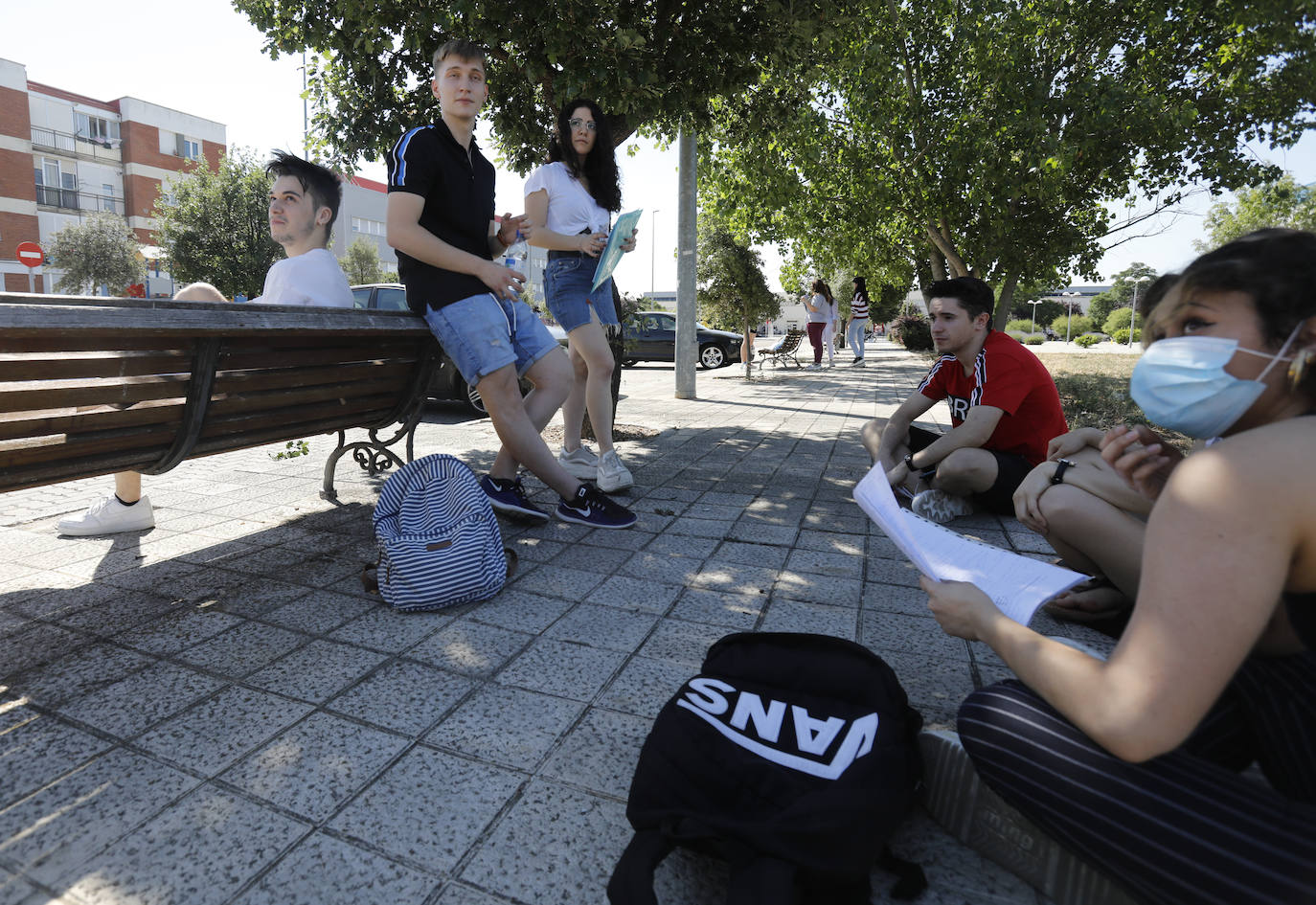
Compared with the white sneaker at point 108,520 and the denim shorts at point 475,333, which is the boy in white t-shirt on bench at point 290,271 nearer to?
the white sneaker at point 108,520

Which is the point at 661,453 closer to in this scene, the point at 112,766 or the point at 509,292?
the point at 509,292

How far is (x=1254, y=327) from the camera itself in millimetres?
1131

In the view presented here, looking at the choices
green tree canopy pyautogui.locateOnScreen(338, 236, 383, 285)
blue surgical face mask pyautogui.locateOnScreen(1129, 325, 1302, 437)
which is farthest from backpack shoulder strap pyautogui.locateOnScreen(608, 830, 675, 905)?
green tree canopy pyautogui.locateOnScreen(338, 236, 383, 285)

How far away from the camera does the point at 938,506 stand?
13.0 ft

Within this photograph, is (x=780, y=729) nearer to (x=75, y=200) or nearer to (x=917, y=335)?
(x=917, y=335)

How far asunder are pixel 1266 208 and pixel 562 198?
16906 millimetres

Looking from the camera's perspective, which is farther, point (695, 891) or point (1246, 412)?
point (695, 891)

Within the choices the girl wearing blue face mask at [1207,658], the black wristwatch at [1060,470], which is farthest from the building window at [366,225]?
Result: the girl wearing blue face mask at [1207,658]

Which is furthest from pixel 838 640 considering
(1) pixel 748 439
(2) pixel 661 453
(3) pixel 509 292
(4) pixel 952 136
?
(4) pixel 952 136

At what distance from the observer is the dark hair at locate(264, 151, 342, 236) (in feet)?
12.1

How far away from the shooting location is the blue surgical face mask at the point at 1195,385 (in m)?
1.16

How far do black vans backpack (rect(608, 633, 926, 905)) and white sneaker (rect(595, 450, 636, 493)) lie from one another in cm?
268

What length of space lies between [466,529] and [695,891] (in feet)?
5.58

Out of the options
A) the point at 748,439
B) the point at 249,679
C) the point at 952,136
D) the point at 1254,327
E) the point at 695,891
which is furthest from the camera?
the point at 952,136
